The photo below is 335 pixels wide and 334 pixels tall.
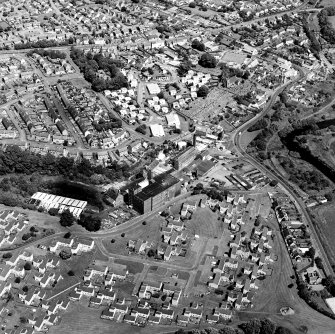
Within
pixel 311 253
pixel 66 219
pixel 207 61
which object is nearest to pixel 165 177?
pixel 66 219

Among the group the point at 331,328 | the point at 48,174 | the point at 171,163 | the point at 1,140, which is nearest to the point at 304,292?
the point at 331,328

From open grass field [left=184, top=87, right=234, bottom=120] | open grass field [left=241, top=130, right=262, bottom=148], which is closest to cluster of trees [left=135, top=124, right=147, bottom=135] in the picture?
open grass field [left=184, top=87, right=234, bottom=120]

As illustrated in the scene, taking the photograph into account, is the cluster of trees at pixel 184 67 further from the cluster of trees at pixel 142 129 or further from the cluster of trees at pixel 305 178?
the cluster of trees at pixel 305 178

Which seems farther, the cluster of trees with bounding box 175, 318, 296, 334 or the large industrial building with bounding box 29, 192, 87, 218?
the large industrial building with bounding box 29, 192, 87, 218

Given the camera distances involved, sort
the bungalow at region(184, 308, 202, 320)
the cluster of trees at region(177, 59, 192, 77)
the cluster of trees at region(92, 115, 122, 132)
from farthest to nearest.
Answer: the cluster of trees at region(177, 59, 192, 77)
the cluster of trees at region(92, 115, 122, 132)
the bungalow at region(184, 308, 202, 320)

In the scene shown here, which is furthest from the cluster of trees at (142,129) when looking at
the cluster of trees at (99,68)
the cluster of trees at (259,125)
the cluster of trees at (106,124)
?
the cluster of trees at (259,125)

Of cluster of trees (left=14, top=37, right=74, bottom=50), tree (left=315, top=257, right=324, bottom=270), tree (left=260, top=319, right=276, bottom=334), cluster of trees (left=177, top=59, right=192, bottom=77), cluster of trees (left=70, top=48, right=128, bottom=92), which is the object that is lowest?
cluster of trees (left=14, top=37, right=74, bottom=50)

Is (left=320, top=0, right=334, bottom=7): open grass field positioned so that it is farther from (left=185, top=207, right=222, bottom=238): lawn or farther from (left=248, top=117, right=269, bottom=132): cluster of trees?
(left=185, top=207, right=222, bottom=238): lawn

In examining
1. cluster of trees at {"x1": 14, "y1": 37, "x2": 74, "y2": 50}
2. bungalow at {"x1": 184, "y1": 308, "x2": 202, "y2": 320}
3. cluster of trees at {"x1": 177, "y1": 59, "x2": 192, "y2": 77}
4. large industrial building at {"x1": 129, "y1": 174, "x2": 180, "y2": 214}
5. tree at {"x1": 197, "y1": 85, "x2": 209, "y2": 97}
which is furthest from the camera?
cluster of trees at {"x1": 14, "y1": 37, "x2": 74, "y2": 50}
